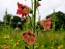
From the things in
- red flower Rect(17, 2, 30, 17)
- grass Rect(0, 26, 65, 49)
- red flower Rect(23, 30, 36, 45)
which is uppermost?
red flower Rect(17, 2, 30, 17)

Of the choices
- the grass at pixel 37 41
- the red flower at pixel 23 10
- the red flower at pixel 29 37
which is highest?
the red flower at pixel 23 10

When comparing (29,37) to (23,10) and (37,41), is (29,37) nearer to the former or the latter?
(23,10)

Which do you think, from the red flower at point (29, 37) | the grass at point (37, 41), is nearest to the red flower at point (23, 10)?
the red flower at point (29, 37)

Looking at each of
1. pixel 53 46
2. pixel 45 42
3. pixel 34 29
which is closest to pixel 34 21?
pixel 34 29

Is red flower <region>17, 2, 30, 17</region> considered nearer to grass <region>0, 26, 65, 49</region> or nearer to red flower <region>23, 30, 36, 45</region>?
red flower <region>23, 30, 36, 45</region>

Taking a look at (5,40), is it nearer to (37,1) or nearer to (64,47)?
(64,47)

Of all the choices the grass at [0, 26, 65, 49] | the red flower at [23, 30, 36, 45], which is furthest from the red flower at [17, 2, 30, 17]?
the grass at [0, 26, 65, 49]

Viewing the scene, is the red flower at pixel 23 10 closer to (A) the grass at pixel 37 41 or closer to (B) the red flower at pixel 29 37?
(B) the red flower at pixel 29 37

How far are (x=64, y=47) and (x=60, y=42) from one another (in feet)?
3.16

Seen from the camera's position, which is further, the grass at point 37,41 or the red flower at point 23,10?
the grass at point 37,41

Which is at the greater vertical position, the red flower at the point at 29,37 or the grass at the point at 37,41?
the red flower at the point at 29,37

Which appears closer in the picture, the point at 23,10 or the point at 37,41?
the point at 23,10

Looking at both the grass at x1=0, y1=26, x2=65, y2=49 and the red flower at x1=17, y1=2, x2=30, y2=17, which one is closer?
the red flower at x1=17, y1=2, x2=30, y2=17

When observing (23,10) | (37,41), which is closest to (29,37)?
(23,10)
